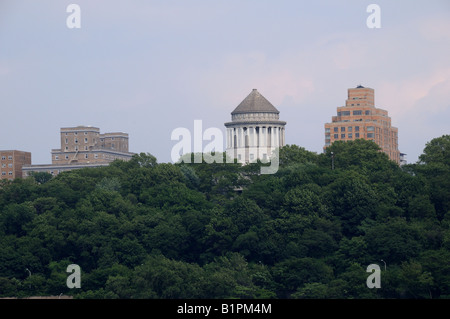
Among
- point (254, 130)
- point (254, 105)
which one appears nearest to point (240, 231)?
point (254, 130)

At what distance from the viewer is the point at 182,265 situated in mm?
114438

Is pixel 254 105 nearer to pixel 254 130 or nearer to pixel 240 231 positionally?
pixel 254 130

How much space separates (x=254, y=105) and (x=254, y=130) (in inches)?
Answer: 124

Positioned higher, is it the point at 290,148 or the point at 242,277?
the point at 290,148

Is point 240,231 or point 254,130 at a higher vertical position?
point 254,130

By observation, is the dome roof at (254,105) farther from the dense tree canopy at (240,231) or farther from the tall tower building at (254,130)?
the dense tree canopy at (240,231)

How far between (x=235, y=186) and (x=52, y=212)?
20.8 meters

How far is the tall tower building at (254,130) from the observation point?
552ft

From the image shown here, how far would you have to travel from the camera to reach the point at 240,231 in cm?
Answer: 12350

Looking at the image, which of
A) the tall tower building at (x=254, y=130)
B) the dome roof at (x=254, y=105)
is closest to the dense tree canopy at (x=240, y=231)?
the tall tower building at (x=254, y=130)

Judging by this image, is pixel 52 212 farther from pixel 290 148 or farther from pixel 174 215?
pixel 290 148
